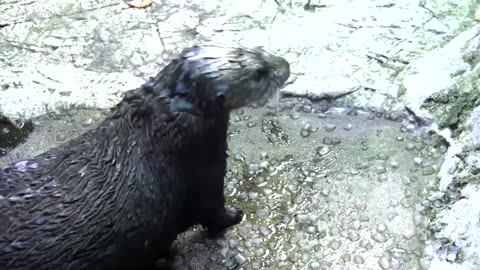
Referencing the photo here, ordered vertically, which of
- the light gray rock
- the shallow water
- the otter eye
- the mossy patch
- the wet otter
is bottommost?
the shallow water

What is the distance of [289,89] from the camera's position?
3.23 m

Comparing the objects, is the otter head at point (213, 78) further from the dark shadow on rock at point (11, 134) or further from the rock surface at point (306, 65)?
the dark shadow on rock at point (11, 134)

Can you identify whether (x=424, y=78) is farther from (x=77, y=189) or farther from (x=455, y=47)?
(x=77, y=189)

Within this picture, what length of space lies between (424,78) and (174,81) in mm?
1295

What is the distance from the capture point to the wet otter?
2.20 metres

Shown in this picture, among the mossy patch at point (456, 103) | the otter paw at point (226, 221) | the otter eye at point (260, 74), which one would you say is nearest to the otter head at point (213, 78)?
the otter eye at point (260, 74)

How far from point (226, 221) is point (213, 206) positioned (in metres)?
0.13

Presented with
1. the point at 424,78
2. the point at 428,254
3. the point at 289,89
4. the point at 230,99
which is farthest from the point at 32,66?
the point at 428,254

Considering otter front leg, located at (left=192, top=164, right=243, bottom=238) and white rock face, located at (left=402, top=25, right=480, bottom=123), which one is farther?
white rock face, located at (left=402, top=25, right=480, bottom=123)

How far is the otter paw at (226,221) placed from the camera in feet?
8.80

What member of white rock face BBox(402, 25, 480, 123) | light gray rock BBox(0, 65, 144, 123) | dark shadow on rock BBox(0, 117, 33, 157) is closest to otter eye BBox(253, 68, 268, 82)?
white rock face BBox(402, 25, 480, 123)

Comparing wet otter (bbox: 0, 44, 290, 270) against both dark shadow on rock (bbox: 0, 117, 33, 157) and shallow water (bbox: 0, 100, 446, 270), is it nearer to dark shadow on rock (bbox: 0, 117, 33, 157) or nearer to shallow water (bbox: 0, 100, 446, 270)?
shallow water (bbox: 0, 100, 446, 270)

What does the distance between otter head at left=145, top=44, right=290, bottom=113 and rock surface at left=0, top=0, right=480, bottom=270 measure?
0.56 meters

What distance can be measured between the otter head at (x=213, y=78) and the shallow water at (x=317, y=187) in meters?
0.60
